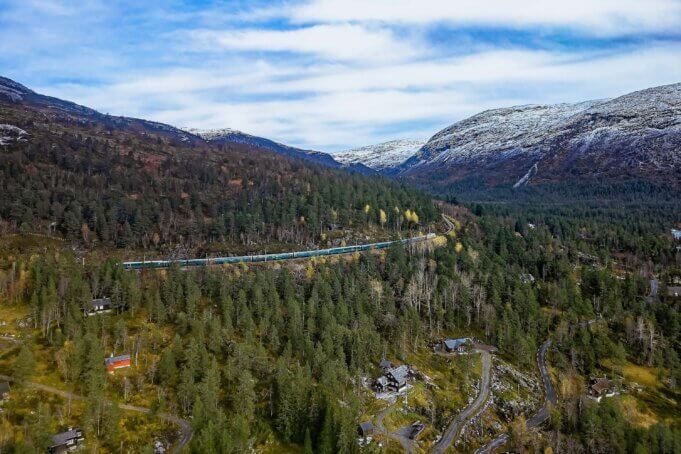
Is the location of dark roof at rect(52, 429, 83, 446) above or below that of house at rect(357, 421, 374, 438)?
above

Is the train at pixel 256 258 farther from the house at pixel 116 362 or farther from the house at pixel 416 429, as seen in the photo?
the house at pixel 416 429

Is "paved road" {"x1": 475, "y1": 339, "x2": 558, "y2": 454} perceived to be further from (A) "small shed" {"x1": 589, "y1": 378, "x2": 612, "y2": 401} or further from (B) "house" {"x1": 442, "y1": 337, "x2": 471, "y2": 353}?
(B) "house" {"x1": 442, "y1": 337, "x2": 471, "y2": 353}

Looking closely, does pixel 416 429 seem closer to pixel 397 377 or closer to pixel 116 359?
pixel 397 377

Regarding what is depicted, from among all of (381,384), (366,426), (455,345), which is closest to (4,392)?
(366,426)

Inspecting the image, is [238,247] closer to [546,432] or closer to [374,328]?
[374,328]

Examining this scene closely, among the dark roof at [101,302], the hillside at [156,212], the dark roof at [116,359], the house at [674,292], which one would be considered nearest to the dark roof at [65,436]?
the dark roof at [116,359]

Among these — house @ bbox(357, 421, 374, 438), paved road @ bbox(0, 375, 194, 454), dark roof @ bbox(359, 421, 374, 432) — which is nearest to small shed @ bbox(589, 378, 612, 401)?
dark roof @ bbox(359, 421, 374, 432)

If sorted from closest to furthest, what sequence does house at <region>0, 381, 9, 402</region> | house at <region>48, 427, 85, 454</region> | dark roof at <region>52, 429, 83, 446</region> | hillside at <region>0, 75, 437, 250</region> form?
house at <region>48, 427, 85, 454</region> < dark roof at <region>52, 429, 83, 446</region> < house at <region>0, 381, 9, 402</region> < hillside at <region>0, 75, 437, 250</region>
